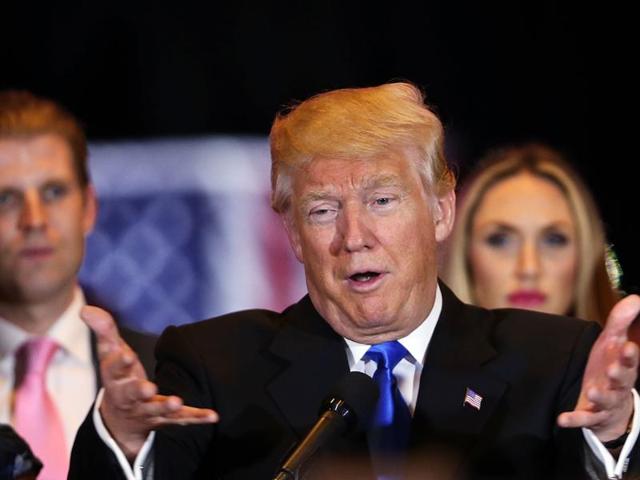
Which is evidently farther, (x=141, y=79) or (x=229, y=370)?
(x=141, y=79)

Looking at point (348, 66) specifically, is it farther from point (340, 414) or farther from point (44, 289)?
point (340, 414)

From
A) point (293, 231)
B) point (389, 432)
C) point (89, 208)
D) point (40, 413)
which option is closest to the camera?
point (389, 432)

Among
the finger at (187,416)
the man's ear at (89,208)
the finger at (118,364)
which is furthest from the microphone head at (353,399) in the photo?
the man's ear at (89,208)

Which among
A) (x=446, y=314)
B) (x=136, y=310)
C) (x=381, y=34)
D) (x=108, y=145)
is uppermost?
(x=381, y=34)

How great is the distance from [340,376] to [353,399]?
47 centimetres

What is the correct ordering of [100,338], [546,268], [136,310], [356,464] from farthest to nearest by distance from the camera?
[136,310]
[546,268]
[356,464]
[100,338]

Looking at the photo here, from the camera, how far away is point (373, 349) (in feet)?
7.84

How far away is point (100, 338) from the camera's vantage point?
6.69 ft

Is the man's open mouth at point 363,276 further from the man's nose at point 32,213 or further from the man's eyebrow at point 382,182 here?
the man's nose at point 32,213

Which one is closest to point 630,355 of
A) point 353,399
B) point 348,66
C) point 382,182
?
point 353,399

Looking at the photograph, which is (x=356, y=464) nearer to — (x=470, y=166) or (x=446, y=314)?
(x=446, y=314)

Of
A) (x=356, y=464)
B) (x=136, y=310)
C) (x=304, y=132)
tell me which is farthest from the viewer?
(x=136, y=310)

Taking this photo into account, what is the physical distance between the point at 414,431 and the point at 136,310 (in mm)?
1671

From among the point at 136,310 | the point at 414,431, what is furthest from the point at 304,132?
the point at 136,310
